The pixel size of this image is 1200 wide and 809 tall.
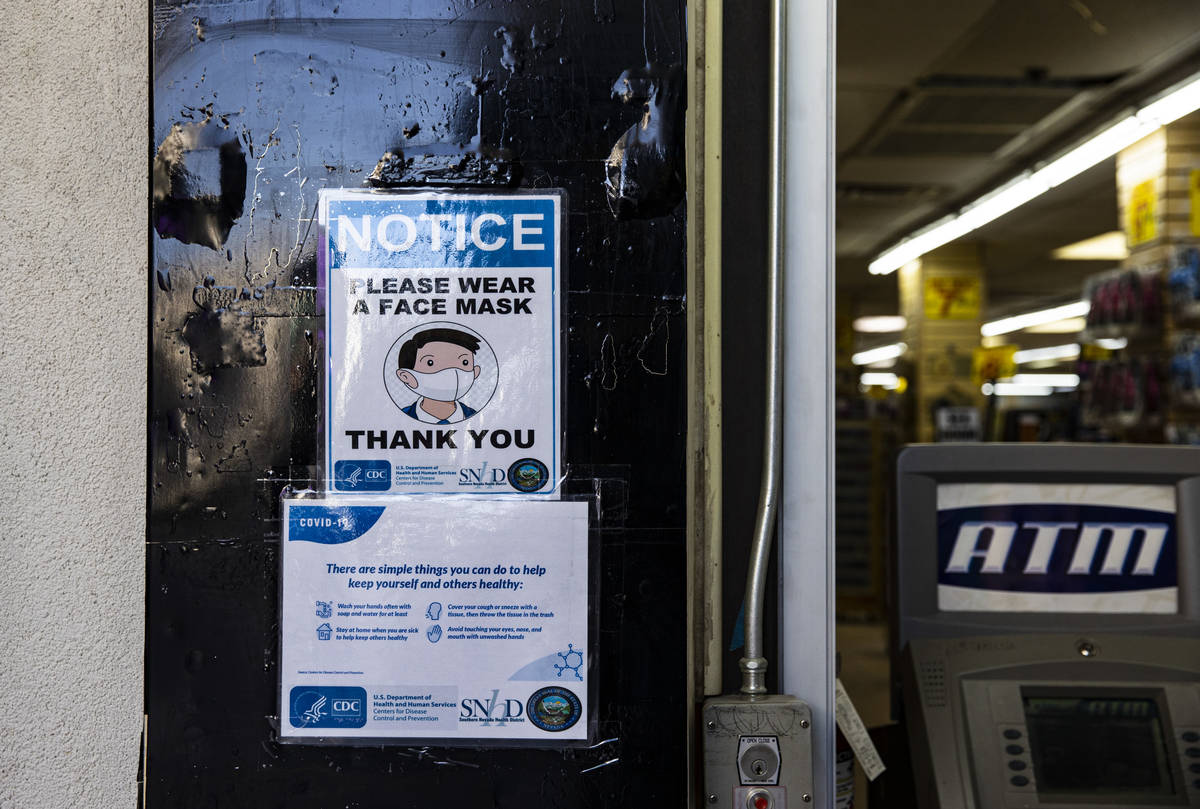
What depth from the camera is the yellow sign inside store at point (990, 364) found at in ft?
36.8

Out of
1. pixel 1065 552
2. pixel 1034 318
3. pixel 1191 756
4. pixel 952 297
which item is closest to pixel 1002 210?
pixel 952 297

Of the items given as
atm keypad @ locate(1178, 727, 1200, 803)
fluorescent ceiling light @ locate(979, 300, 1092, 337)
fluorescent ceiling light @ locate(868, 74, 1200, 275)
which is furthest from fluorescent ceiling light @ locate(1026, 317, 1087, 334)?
atm keypad @ locate(1178, 727, 1200, 803)

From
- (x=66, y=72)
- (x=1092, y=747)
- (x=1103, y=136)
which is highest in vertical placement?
(x=1103, y=136)

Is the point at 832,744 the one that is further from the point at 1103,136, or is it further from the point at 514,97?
the point at 1103,136

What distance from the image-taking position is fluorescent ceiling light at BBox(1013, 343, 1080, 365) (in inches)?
706

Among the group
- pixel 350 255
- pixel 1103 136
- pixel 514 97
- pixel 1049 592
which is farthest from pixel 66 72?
pixel 1103 136

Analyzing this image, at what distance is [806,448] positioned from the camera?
1318 mm

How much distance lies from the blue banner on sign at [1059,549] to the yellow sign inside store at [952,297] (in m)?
10.5

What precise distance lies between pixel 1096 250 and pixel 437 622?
12.2 metres

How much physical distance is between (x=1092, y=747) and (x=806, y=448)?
70 centimetres

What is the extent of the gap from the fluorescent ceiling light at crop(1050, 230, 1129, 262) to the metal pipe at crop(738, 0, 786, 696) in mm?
10615

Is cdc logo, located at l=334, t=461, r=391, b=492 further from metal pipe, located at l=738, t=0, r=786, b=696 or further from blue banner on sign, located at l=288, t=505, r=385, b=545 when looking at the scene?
metal pipe, located at l=738, t=0, r=786, b=696

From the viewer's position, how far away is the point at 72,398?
134 centimetres

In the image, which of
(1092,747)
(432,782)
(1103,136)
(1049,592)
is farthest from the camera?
(1103,136)
